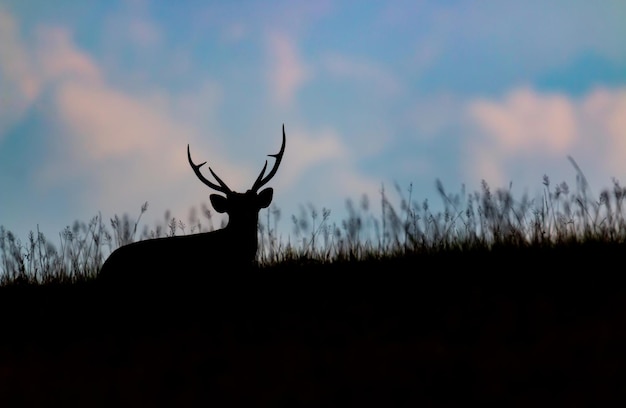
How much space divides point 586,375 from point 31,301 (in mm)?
5632

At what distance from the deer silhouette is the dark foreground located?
0.16 meters

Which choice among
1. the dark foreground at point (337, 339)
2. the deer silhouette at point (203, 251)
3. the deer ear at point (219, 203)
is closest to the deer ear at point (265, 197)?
the deer silhouette at point (203, 251)

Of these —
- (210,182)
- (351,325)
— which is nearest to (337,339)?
(351,325)

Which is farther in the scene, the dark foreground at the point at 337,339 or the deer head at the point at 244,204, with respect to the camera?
the deer head at the point at 244,204

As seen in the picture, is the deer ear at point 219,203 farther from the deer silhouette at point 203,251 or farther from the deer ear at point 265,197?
the deer ear at point 265,197

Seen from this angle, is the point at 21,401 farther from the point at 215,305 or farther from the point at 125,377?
the point at 215,305

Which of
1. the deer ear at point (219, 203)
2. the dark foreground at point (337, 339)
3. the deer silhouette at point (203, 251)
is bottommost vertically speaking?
the dark foreground at point (337, 339)

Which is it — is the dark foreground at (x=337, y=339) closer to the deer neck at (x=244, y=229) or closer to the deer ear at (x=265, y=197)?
the deer neck at (x=244, y=229)

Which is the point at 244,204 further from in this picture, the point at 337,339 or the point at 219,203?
the point at 337,339

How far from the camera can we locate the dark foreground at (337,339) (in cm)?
408

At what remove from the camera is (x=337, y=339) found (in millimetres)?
5363

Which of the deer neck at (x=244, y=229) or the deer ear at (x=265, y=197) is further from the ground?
the deer ear at (x=265, y=197)

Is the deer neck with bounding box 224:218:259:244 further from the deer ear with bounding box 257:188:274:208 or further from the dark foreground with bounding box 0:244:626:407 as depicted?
the dark foreground with bounding box 0:244:626:407

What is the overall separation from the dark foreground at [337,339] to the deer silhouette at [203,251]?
155mm
